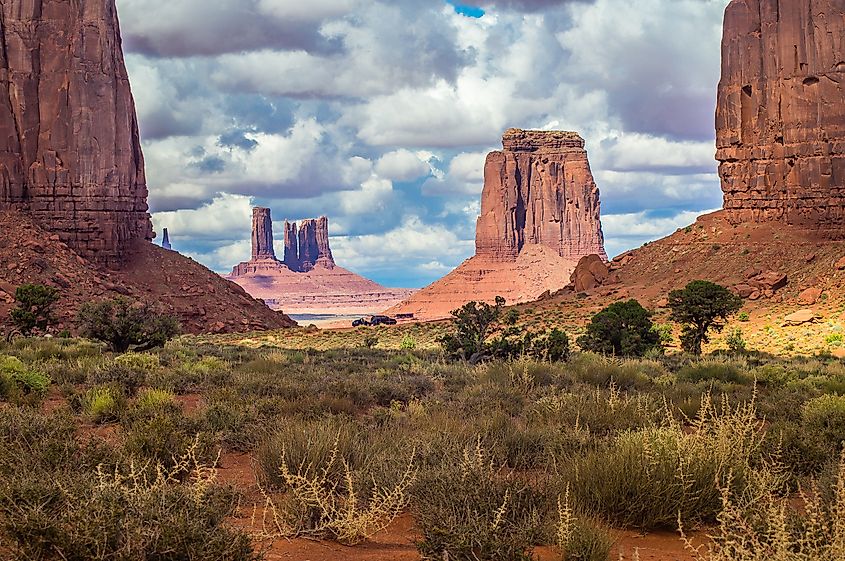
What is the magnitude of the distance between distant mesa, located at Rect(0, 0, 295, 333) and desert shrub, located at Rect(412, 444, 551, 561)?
5545 centimetres

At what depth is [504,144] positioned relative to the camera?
15450cm

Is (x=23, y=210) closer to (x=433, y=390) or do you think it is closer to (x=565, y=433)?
(x=433, y=390)

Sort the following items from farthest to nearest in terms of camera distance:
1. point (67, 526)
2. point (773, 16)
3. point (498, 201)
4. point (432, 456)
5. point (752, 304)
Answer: point (498, 201) → point (773, 16) → point (752, 304) → point (432, 456) → point (67, 526)

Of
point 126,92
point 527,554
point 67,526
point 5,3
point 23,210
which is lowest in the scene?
point 527,554

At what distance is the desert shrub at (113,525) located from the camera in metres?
5.76

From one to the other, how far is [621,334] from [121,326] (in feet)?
53.3

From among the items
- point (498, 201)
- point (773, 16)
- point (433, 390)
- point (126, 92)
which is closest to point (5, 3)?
point (126, 92)

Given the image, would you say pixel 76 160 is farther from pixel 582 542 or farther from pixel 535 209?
pixel 535 209

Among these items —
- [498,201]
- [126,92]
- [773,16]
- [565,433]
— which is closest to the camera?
[565,433]

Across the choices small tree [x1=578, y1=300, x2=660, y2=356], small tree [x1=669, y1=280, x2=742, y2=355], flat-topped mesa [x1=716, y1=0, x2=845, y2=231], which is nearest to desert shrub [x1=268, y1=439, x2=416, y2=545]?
small tree [x1=578, y1=300, x2=660, y2=356]

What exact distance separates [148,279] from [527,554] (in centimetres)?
6243

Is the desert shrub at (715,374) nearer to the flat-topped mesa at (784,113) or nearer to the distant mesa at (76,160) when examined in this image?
the flat-topped mesa at (784,113)

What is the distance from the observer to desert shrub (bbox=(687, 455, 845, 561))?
5.82 meters

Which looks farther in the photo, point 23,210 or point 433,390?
point 23,210
